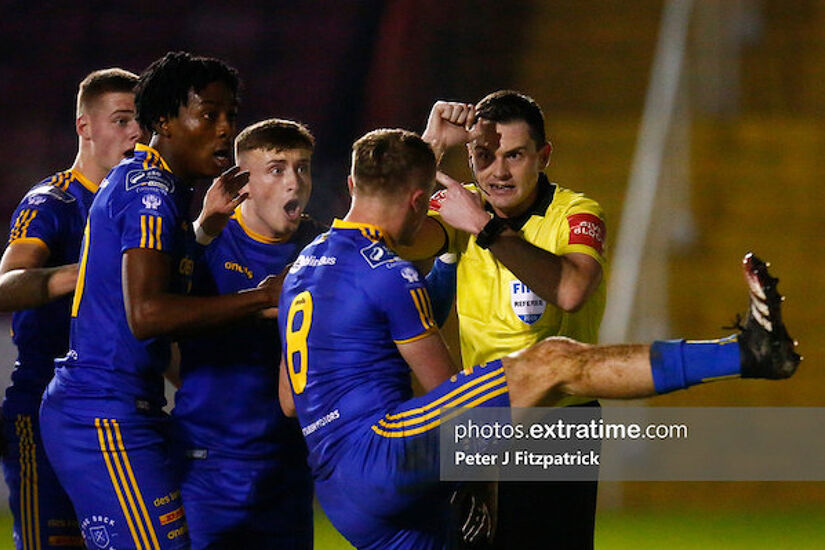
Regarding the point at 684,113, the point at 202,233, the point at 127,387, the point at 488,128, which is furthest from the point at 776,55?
the point at 127,387

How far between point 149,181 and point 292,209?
0.93m

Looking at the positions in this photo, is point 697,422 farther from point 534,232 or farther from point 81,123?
point 81,123

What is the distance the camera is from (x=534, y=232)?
520cm

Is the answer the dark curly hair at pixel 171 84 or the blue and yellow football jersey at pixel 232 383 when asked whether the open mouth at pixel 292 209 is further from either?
the dark curly hair at pixel 171 84

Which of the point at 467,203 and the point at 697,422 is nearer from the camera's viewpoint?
the point at 467,203

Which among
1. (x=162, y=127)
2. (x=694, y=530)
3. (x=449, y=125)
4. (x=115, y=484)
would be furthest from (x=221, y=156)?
(x=694, y=530)

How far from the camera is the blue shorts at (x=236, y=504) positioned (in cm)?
484

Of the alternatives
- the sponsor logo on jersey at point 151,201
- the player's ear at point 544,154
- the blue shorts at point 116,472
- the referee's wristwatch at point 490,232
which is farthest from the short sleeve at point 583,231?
the blue shorts at point 116,472

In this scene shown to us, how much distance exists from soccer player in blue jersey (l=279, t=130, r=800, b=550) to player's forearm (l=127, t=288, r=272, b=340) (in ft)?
0.63

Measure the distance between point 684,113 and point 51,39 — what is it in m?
5.91

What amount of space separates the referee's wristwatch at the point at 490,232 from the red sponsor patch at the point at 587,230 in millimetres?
376

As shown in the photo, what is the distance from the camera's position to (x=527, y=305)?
16.6 ft

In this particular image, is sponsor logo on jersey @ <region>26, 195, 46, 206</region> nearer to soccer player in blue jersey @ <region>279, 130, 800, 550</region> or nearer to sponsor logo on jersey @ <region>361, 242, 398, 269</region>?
soccer player in blue jersey @ <region>279, 130, 800, 550</region>

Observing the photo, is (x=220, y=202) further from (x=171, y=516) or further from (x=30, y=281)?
→ (x=171, y=516)
